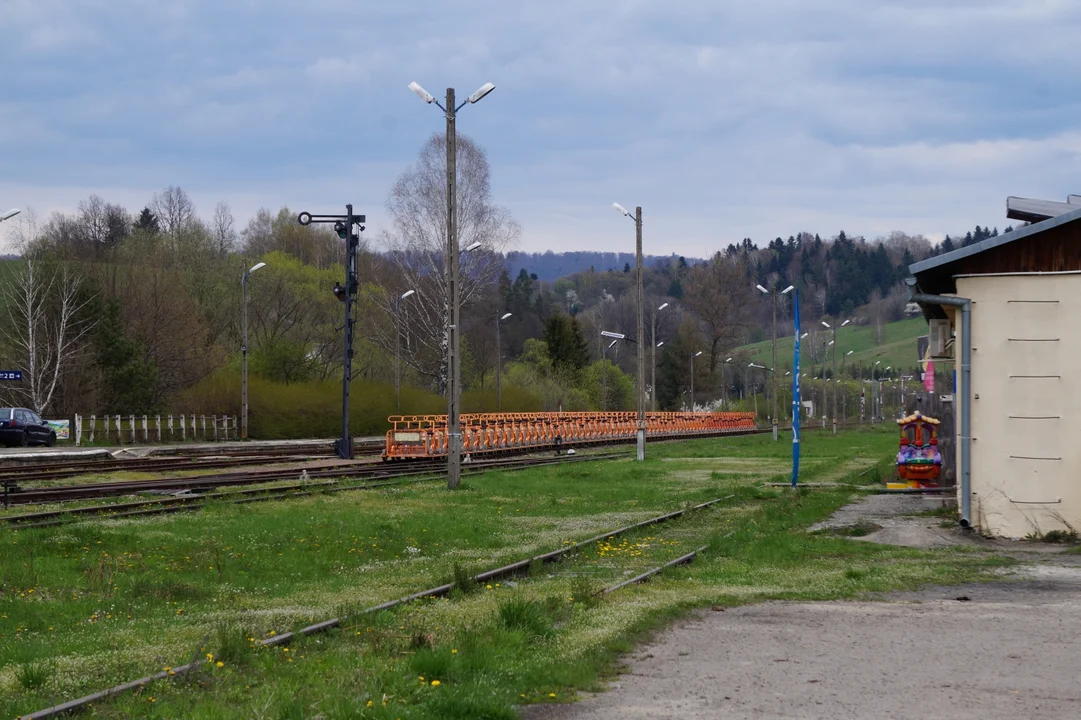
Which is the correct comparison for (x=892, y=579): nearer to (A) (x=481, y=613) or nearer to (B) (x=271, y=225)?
(A) (x=481, y=613)

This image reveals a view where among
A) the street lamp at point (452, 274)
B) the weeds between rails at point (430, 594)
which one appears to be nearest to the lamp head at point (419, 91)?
the street lamp at point (452, 274)

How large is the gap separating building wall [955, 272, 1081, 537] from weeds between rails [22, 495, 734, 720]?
435 cm

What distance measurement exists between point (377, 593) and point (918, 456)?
1721cm

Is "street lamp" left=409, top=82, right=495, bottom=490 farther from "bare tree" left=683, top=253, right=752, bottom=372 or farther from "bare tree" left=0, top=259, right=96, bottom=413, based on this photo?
"bare tree" left=683, top=253, right=752, bottom=372

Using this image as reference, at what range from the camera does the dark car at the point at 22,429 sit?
46.8 m

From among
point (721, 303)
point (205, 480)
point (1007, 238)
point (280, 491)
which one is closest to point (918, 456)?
point (1007, 238)

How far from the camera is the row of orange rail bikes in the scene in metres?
39.3

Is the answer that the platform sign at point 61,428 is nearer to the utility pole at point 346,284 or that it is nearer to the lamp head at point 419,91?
the utility pole at point 346,284

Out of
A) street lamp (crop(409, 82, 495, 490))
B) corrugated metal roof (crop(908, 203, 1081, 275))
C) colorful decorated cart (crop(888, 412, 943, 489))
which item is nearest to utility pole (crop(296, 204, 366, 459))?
street lamp (crop(409, 82, 495, 490))

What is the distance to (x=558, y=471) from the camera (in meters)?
33.8

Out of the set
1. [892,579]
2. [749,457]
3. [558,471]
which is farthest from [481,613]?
[749,457]

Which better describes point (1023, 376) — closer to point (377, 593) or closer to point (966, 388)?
point (966, 388)

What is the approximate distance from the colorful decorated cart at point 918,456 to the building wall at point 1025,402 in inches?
358

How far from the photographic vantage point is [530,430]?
50906 mm
